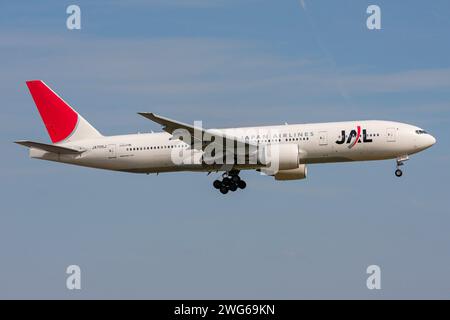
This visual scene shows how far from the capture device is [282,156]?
57.2 meters

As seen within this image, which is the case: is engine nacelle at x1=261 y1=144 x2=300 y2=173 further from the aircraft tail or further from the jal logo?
the aircraft tail

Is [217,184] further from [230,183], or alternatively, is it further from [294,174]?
[294,174]

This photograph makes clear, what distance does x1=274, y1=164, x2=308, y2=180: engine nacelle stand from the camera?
6119 cm

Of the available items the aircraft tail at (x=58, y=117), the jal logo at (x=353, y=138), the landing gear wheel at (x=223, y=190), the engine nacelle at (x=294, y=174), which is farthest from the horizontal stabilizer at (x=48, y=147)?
the jal logo at (x=353, y=138)

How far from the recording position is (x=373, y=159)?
58.2m

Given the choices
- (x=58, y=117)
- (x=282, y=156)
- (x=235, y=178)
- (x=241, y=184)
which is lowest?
(x=241, y=184)

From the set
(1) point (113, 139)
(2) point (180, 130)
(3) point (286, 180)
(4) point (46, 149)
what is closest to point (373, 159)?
(3) point (286, 180)

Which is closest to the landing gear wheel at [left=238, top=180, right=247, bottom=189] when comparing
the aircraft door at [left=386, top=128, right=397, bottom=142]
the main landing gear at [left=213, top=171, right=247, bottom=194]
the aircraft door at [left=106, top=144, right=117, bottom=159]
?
the main landing gear at [left=213, top=171, right=247, bottom=194]

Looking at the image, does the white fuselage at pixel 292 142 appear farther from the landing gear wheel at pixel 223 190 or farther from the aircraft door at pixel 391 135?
the landing gear wheel at pixel 223 190

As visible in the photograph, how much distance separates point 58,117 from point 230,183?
12183 millimetres

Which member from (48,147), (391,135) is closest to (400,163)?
(391,135)

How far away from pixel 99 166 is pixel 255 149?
10101 millimetres

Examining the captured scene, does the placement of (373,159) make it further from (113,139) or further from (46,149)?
(46,149)

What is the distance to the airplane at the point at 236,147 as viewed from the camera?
2264 inches
